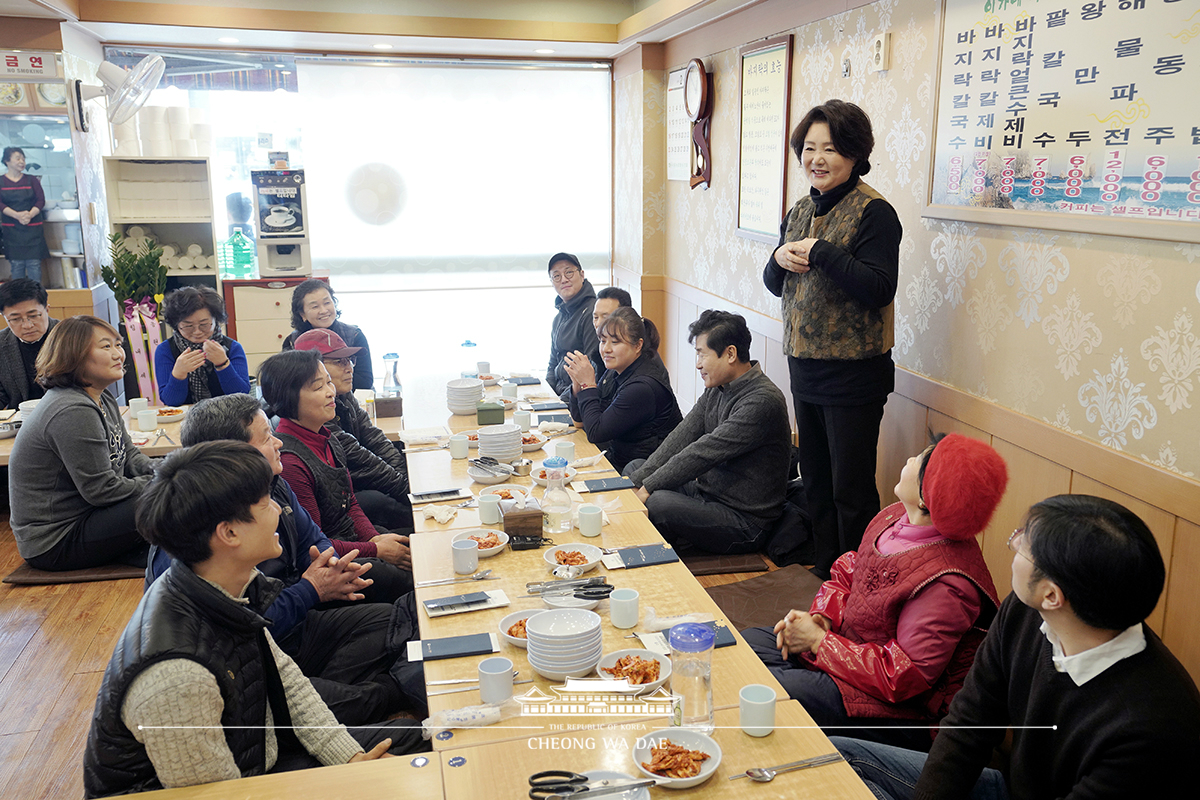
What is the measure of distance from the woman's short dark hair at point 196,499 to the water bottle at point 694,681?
2.96 feet

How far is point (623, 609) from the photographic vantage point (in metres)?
2.06

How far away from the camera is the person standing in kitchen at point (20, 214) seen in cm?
563

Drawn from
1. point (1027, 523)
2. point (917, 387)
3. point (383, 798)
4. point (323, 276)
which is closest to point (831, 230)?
point (917, 387)

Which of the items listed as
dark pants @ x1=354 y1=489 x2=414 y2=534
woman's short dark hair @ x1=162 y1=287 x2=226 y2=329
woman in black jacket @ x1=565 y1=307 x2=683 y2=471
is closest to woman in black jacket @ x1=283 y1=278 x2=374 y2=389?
woman's short dark hair @ x1=162 y1=287 x2=226 y2=329

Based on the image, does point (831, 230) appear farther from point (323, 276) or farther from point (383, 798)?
point (323, 276)

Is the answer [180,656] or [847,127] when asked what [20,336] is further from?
[847,127]

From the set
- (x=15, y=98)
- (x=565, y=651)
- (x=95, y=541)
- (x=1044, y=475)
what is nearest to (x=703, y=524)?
(x=1044, y=475)

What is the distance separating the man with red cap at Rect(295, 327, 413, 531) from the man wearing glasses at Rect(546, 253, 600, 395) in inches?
56.9

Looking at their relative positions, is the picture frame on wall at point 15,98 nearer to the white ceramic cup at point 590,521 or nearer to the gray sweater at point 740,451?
the gray sweater at point 740,451

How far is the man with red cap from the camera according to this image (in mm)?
3689

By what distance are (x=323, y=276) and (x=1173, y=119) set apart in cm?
611

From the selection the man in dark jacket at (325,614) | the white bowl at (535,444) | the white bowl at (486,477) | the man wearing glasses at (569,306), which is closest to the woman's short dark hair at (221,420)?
the man in dark jacket at (325,614)

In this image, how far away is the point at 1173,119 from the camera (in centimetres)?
230

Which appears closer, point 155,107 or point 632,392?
point 632,392
